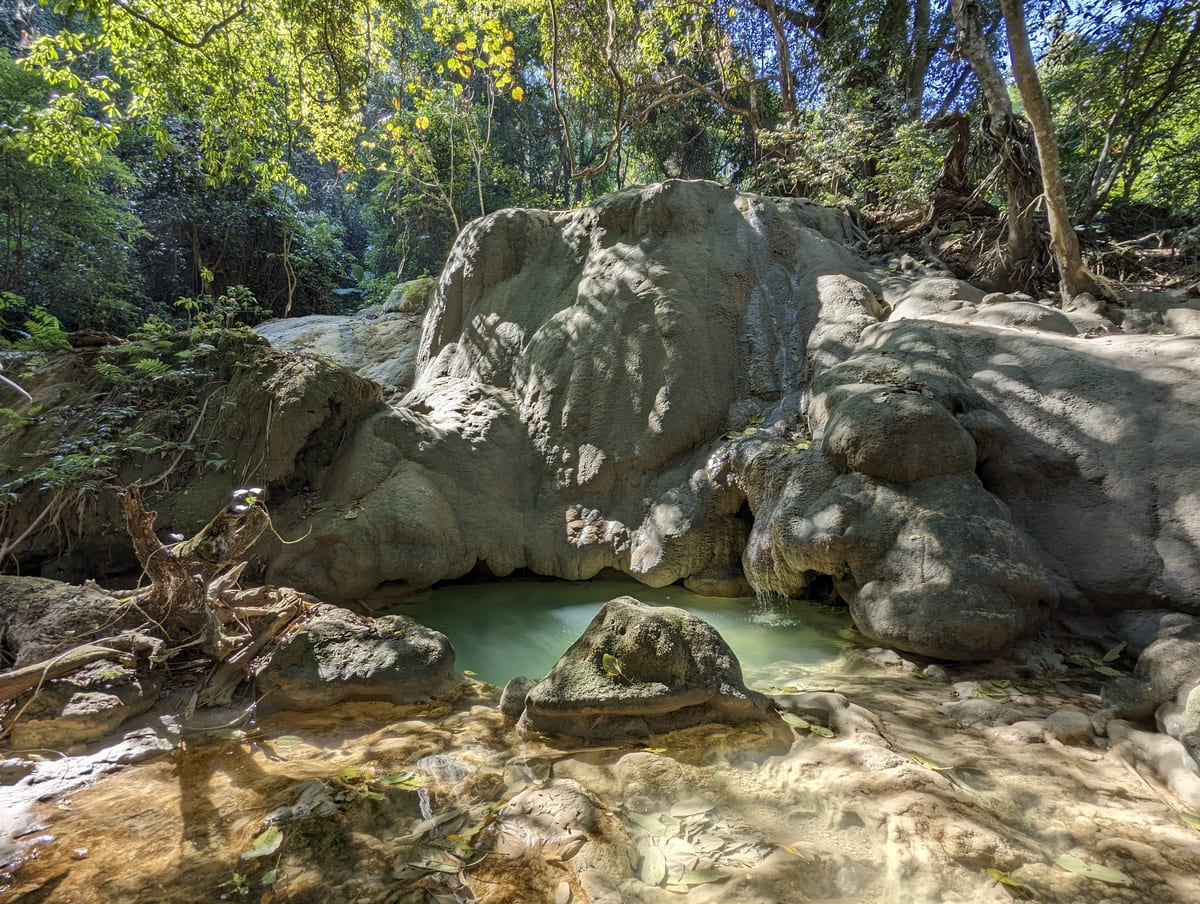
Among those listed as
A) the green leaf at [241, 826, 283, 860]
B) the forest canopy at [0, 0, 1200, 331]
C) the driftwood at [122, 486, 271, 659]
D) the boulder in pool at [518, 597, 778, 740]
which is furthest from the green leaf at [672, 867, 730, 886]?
the forest canopy at [0, 0, 1200, 331]

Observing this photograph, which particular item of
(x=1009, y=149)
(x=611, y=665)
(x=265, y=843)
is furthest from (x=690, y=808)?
(x=1009, y=149)

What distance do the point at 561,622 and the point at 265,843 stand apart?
11.3 feet

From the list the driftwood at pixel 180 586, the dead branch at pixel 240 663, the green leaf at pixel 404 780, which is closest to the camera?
the green leaf at pixel 404 780

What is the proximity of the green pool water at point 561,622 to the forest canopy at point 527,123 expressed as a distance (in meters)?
4.87

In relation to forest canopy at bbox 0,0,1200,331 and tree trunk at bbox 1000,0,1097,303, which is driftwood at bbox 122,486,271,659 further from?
tree trunk at bbox 1000,0,1097,303

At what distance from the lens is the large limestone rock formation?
3852 millimetres

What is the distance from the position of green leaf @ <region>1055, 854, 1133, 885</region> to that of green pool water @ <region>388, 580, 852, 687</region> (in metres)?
1.95

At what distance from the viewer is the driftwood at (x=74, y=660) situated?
282cm

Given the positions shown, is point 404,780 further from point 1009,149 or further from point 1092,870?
point 1009,149

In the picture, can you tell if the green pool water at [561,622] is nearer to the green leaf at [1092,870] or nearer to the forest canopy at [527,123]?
the green leaf at [1092,870]

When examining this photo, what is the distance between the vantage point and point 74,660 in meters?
3.03

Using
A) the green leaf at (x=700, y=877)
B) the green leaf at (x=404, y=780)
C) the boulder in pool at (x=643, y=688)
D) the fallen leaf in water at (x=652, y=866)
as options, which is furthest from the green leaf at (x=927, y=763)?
the green leaf at (x=404, y=780)

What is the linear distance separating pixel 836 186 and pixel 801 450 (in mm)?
6994

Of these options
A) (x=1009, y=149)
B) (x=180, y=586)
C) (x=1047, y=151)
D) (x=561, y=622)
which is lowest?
(x=561, y=622)
